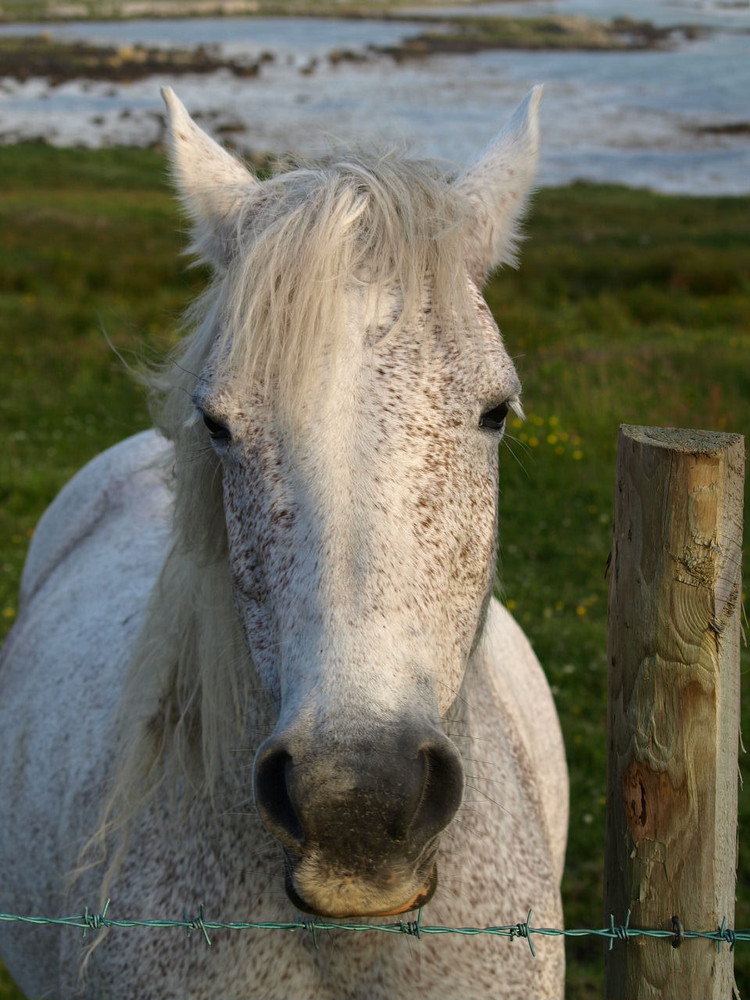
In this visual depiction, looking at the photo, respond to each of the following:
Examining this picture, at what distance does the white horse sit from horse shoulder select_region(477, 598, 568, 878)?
0.34ft

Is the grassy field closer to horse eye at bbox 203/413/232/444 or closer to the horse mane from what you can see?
the horse mane

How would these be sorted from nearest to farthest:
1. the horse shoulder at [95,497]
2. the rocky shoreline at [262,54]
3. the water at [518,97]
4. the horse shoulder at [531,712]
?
the horse shoulder at [531,712], the horse shoulder at [95,497], the water at [518,97], the rocky shoreline at [262,54]

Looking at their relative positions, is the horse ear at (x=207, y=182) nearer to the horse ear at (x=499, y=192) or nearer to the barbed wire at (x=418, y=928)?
the horse ear at (x=499, y=192)

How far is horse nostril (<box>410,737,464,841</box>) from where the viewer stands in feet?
5.33

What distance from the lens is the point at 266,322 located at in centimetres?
204

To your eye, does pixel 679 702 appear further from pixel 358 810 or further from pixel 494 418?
pixel 494 418

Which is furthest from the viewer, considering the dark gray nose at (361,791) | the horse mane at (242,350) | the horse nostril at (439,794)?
the horse mane at (242,350)

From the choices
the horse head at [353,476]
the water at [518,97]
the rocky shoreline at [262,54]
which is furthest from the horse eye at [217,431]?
the rocky shoreline at [262,54]

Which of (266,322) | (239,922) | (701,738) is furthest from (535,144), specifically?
(239,922)

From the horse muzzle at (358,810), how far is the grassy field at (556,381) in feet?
2.82

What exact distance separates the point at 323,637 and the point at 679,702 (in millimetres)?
708

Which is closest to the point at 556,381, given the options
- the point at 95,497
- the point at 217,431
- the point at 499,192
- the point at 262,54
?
the point at 95,497

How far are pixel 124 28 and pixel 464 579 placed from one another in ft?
376

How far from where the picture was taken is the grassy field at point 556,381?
633cm
